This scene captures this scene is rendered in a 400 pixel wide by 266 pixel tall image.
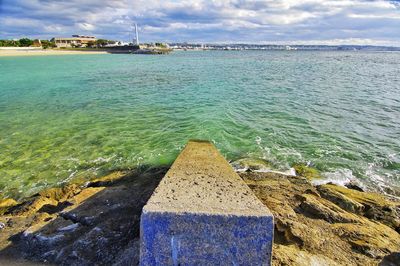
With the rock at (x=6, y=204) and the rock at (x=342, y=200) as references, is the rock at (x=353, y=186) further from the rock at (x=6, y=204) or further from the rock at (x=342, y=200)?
the rock at (x=6, y=204)

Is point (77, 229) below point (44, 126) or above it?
above

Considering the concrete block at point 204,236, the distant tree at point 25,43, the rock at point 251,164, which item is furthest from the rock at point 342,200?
the distant tree at point 25,43

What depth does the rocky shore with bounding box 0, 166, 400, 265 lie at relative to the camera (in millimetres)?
4793

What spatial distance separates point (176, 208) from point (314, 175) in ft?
23.6

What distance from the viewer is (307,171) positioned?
10.2m

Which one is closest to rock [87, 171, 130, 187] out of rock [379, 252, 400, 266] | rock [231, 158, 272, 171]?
rock [231, 158, 272, 171]

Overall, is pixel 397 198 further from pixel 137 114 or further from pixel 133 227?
pixel 137 114

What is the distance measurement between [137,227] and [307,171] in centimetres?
657

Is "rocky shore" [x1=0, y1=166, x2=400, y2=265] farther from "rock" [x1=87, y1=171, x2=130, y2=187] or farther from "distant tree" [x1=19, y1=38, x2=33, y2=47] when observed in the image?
"distant tree" [x1=19, y1=38, x2=33, y2=47]

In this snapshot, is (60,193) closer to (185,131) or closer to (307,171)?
(185,131)

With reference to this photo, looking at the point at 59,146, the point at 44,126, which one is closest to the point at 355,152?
the point at 59,146

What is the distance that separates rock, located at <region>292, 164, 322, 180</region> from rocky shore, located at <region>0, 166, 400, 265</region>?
1.78m

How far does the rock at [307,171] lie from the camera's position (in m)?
9.84

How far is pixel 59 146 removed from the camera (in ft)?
40.8
